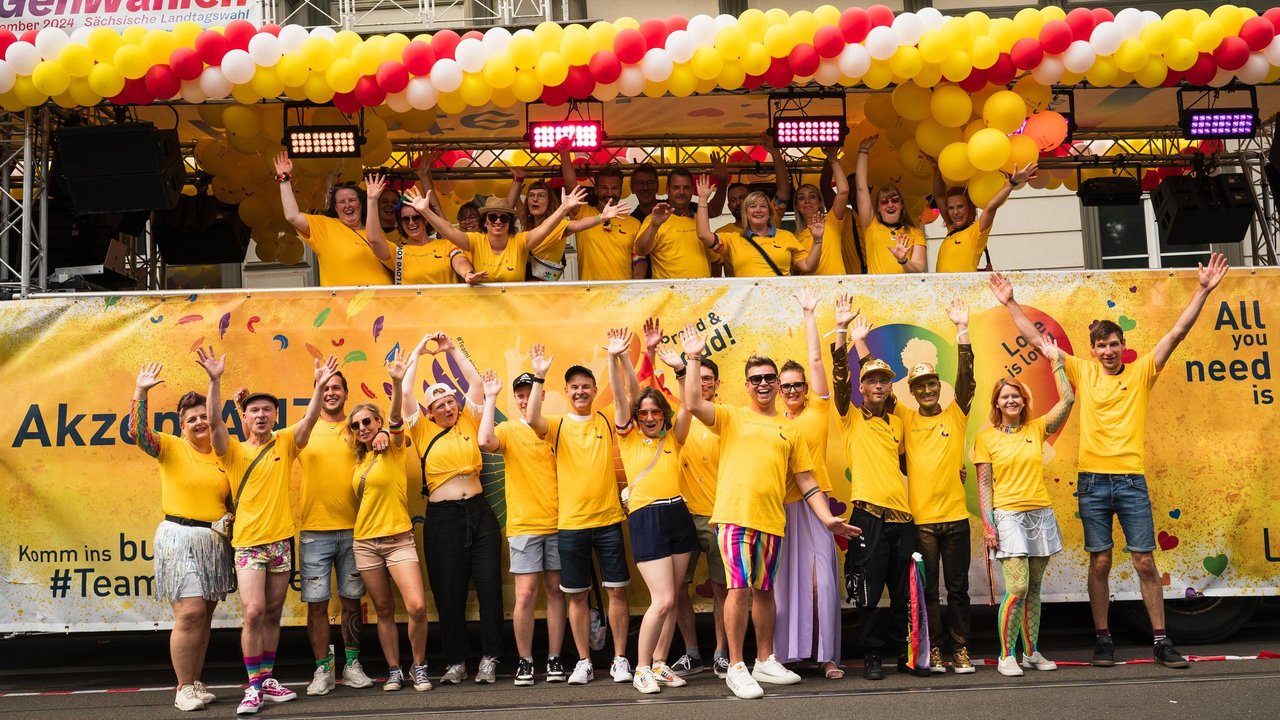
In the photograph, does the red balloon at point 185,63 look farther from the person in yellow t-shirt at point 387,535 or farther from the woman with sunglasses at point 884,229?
the woman with sunglasses at point 884,229

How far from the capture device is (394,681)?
7977mm

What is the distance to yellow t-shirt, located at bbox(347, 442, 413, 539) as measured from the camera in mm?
7938

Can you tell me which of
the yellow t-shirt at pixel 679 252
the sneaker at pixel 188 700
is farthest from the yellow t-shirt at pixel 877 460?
the sneaker at pixel 188 700

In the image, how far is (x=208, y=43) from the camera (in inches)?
341

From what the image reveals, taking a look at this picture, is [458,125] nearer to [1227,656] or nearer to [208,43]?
[208,43]

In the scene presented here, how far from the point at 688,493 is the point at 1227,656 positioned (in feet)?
11.8

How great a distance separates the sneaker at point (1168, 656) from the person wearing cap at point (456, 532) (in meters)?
4.08

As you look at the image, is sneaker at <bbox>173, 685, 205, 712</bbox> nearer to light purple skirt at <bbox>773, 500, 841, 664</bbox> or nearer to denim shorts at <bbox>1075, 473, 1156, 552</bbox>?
light purple skirt at <bbox>773, 500, 841, 664</bbox>

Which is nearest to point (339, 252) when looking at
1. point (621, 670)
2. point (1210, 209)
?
point (621, 670)

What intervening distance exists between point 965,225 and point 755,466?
127 inches

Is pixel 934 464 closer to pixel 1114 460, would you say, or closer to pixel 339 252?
pixel 1114 460

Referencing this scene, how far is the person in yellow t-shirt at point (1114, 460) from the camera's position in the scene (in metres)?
8.14

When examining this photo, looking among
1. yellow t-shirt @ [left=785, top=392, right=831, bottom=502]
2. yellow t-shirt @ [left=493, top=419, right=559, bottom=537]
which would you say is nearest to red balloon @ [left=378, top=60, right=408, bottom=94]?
yellow t-shirt @ [left=493, top=419, right=559, bottom=537]

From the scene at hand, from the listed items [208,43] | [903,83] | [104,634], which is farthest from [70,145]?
[903,83]
